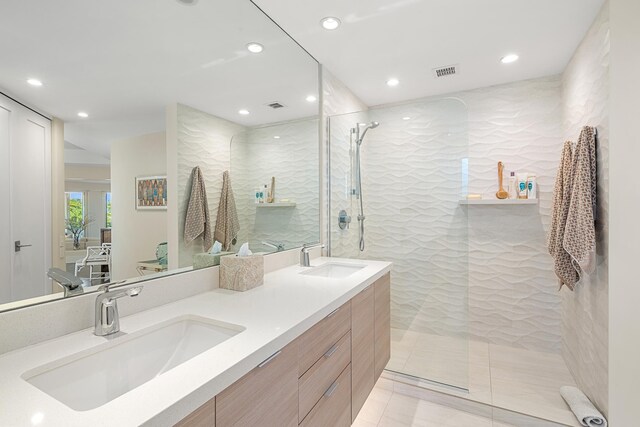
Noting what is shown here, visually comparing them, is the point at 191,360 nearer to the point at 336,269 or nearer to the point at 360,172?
the point at 336,269

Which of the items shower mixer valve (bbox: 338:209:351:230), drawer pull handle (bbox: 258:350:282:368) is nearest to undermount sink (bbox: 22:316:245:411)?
drawer pull handle (bbox: 258:350:282:368)

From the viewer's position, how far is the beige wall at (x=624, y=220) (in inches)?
64.2

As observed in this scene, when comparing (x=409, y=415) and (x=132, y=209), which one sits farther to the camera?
(x=409, y=415)

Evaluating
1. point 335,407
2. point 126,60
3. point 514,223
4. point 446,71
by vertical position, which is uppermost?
point 446,71

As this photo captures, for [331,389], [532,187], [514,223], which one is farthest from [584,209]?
[331,389]

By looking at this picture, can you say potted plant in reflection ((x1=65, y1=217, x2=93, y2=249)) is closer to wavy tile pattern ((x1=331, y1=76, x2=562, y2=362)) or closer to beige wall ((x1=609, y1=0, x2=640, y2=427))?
wavy tile pattern ((x1=331, y1=76, x2=562, y2=362))

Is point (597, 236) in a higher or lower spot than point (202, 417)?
higher

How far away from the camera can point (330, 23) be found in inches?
76.2

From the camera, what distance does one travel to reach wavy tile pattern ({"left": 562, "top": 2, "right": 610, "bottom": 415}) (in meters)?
1.74

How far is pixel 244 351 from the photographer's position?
85cm

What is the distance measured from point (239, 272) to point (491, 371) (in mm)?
2225

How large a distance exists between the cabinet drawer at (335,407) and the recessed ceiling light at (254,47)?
6.02 ft

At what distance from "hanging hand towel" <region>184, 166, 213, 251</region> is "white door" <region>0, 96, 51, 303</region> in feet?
1.70

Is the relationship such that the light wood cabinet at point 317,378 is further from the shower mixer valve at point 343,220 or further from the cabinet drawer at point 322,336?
the shower mixer valve at point 343,220
